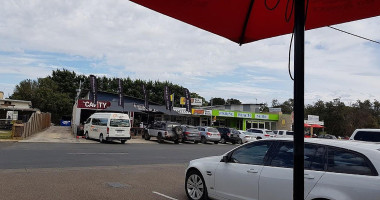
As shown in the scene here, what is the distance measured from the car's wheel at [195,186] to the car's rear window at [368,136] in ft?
19.6

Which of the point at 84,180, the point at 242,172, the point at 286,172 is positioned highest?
the point at 286,172

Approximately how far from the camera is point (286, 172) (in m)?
5.55

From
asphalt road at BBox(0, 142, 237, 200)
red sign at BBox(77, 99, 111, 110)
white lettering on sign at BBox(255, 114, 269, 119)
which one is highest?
red sign at BBox(77, 99, 111, 110)

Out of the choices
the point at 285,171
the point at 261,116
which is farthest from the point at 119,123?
the point at 261,116

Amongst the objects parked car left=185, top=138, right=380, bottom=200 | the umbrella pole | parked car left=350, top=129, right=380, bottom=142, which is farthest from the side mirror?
parked car left=350, top=129, right=380, bottom=142

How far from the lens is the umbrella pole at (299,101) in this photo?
2645 mm

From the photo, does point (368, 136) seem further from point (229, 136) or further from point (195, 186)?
point (229, 136)

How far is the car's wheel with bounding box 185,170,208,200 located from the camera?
7.29 metres

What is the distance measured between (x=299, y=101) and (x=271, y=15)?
4.61ft

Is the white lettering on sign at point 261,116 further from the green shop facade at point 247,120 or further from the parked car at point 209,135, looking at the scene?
the parked car at point 209,135

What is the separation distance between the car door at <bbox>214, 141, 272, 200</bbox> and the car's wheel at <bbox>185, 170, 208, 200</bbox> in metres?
0.50

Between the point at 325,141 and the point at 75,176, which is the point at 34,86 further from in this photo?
the point at 325,141

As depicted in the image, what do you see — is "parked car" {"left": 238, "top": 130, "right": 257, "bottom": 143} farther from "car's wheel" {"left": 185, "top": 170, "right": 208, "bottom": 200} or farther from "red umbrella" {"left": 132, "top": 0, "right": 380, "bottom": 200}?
"red umbrella" {"left": 132, "top": 0, "right": 380, "bottom": 200}

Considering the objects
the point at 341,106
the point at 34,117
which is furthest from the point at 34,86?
the point at 341,106
